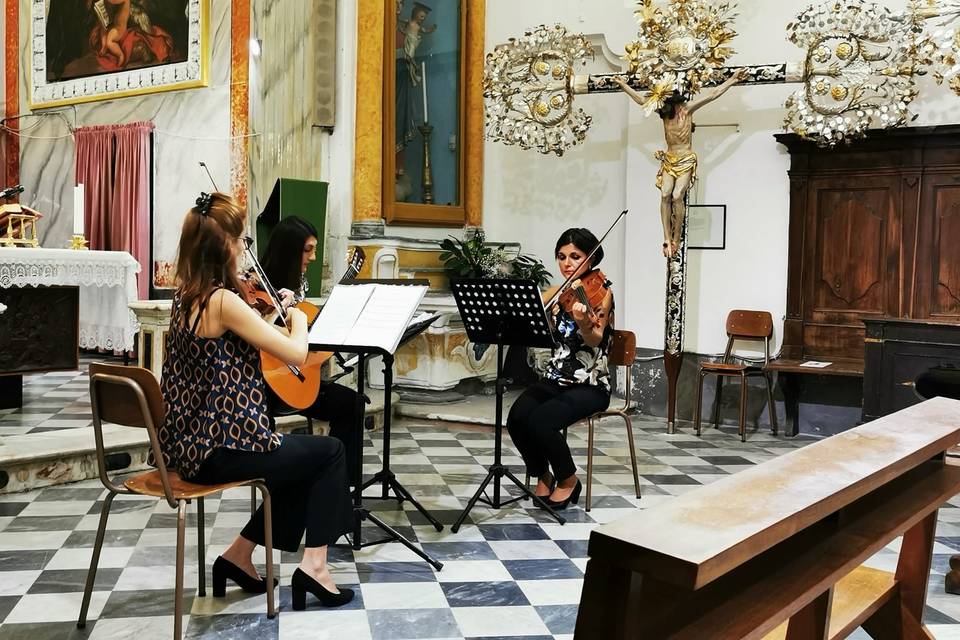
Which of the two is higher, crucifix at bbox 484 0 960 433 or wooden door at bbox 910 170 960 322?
crucifix at bbox 484 0 960 433

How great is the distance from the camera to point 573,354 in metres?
4.68

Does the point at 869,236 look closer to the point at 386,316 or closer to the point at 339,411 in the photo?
the point at 339,411

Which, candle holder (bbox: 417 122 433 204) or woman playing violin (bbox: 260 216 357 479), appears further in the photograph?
candle holder (bbox: 417 122 433 204)

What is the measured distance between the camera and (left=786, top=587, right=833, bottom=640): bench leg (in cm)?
198

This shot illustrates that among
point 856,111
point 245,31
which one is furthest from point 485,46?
point 856,111

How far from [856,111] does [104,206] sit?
7700mm

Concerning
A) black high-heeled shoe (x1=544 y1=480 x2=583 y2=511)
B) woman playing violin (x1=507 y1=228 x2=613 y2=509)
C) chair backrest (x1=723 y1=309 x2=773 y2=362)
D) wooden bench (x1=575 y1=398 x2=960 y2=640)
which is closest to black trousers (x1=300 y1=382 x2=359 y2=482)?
woman playing violin (x1=507 y1=228 x2=613 y2=509)

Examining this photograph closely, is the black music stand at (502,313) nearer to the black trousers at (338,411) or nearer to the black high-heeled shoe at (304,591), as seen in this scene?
the black trousers at (338,411)

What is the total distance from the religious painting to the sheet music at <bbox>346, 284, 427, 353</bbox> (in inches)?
178

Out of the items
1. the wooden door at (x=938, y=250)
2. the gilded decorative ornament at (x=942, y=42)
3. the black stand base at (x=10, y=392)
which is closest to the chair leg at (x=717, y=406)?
the wooden door at (x=938, y=250)

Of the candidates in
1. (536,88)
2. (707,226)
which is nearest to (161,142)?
(536,88)

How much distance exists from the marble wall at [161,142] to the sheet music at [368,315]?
19.1 feet

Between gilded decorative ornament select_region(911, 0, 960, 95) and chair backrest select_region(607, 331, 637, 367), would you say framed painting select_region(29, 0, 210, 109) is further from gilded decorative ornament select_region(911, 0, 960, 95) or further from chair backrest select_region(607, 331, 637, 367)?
gilded decorative ornament select_region(911, 0, 960, 95)

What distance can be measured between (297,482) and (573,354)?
6.17 ft
